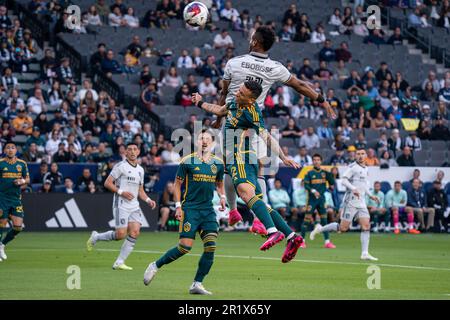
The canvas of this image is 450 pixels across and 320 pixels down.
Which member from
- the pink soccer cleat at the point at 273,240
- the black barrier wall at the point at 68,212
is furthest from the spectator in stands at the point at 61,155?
the pink soccer cleat at the point at 273,240

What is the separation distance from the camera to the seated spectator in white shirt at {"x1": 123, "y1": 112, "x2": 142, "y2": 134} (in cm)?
3403

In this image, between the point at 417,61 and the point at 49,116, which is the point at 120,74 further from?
the point at 417,61

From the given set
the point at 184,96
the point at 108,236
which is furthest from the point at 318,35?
the point at 108,236

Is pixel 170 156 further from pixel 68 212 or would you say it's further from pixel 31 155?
pixel 31 155

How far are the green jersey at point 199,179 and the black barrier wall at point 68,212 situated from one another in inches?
613

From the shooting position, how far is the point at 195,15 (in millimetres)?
16828

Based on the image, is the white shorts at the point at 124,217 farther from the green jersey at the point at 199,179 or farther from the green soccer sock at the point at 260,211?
the green soccer sock at the point at 260,211

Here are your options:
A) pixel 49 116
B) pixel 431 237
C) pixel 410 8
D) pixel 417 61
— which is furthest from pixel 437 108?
pixel 49 116

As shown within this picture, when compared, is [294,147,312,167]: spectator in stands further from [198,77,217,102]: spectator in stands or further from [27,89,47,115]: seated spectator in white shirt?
[27,89,47,115]: seated spectator in white shirt

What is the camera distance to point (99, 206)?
31016 mm

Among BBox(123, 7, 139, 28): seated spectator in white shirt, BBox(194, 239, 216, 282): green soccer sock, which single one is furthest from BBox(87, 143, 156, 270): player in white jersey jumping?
BBox(123, 7, 139, 28): seated spectator in white shirt

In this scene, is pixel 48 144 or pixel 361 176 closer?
pixel 361 176

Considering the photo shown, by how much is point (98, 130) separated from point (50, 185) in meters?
3.93

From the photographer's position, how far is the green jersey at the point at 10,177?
2261 centimetres
